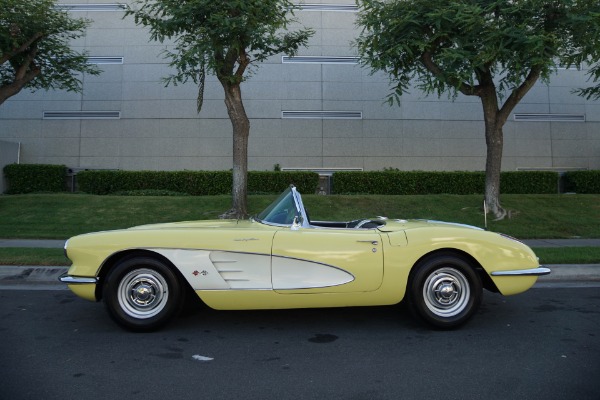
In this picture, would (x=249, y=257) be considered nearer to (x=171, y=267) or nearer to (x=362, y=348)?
(x=171, y=267)

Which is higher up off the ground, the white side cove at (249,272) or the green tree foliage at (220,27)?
the green tree foliage at (220,27)

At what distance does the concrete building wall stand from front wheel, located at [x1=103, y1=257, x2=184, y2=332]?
13.7 metres

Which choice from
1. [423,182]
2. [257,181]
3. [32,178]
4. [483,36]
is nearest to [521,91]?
[483,36]

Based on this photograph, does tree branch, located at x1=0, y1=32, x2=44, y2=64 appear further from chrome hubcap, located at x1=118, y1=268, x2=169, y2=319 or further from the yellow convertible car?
chrome hubcap, located at x1=118, y1=268, x2=169, y2=319

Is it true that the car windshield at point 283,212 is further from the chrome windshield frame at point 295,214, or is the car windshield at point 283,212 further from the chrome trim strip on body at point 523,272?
the chrome trim strip on body at point 523,272

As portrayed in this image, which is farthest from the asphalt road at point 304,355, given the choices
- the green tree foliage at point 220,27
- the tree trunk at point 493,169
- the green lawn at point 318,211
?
the tree trunk at point 493,169

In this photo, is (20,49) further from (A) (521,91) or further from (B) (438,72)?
(A) (521,91)

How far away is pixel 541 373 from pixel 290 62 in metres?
16.3

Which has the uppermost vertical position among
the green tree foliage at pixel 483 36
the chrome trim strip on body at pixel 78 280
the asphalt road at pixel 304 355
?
the green tree foliage at pixel 483 36

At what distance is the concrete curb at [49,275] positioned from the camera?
6.79 metres

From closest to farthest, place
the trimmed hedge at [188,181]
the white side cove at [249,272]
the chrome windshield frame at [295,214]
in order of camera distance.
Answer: the white side cove at [249,272], the chrome windshield frame at [295,214], the trimmed hedge at [188,181]

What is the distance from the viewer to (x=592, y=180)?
54.3ft

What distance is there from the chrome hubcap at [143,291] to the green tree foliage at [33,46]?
32.0 feet

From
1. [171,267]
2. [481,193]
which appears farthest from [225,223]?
[481,193]
